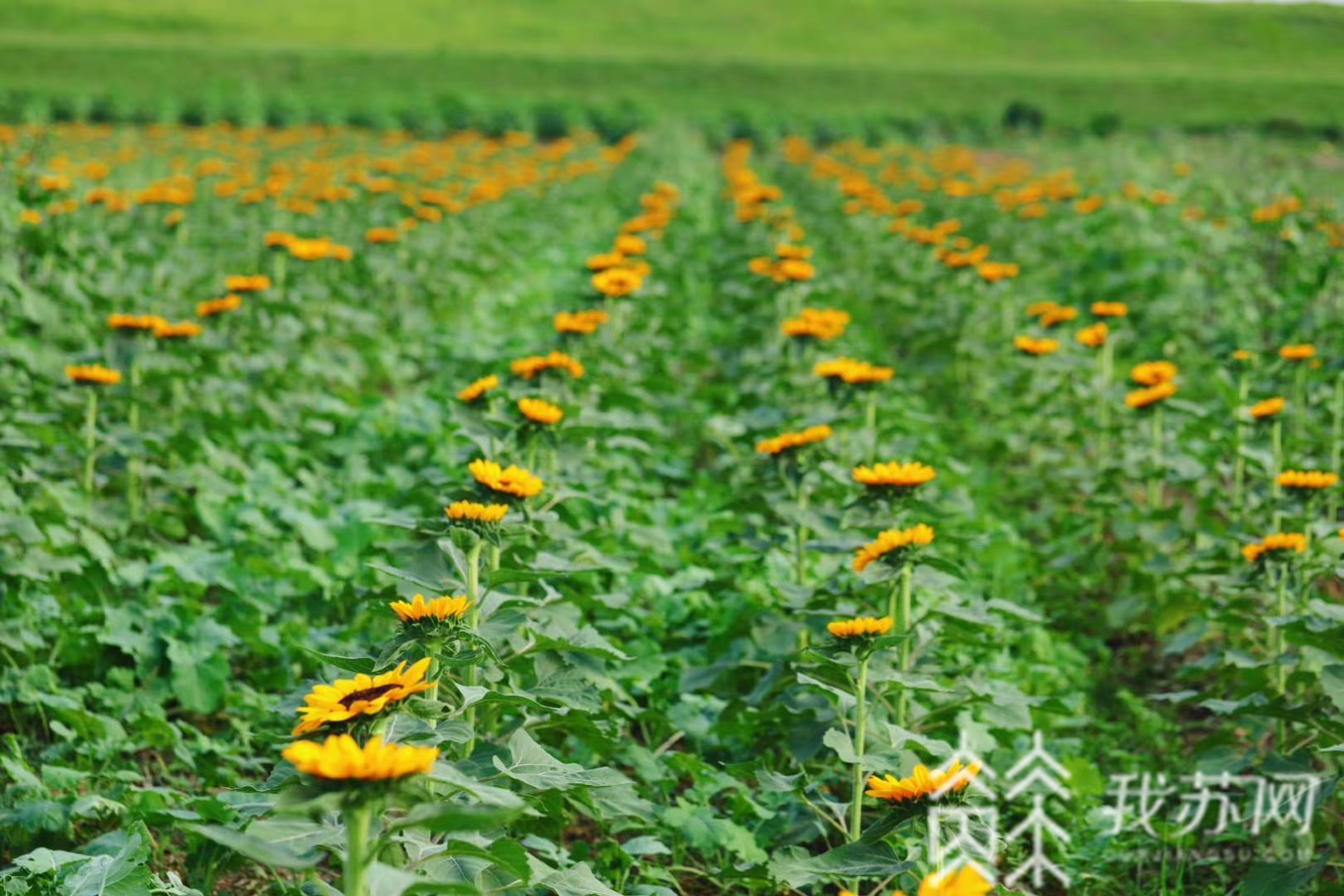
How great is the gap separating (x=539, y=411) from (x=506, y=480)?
2.02 ft

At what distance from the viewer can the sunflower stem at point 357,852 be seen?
1.48 metres

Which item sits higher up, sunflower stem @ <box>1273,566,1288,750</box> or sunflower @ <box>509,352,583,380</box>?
sunflower @ <box>509,352,583,380</box>

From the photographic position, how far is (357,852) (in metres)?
1.50

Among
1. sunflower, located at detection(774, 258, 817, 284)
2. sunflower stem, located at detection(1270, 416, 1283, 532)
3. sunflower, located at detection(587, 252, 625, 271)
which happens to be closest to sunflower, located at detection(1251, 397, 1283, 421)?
sunflower stem, located at detection(1270, 416, 1283, 532)

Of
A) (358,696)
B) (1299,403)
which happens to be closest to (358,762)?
(358,696)

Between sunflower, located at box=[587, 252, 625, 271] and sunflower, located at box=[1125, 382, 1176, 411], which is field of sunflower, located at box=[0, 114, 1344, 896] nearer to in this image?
sunflower, located at box=[1125, 382, 1176, 411]

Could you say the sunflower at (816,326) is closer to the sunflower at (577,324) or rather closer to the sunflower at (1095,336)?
the sunflower at (577,324)

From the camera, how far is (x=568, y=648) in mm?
2494

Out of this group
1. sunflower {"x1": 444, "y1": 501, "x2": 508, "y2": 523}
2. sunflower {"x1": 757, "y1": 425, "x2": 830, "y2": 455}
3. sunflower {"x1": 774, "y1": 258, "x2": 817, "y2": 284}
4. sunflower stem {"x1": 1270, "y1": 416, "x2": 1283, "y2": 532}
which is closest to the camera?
sunflower {"x1": 444, "y1": 501, "x2": 508, "y2": 523}

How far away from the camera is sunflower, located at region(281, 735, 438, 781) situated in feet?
4.57

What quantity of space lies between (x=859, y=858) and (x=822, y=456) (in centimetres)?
190

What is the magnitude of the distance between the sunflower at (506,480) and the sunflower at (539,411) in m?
0.57

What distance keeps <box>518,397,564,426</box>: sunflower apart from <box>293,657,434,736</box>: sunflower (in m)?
1.56

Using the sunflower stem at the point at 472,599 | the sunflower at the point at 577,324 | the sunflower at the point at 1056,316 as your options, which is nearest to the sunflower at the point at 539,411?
the sunflower stem at the point at 472,599
